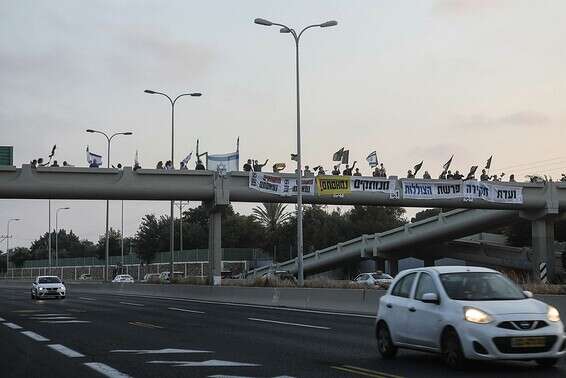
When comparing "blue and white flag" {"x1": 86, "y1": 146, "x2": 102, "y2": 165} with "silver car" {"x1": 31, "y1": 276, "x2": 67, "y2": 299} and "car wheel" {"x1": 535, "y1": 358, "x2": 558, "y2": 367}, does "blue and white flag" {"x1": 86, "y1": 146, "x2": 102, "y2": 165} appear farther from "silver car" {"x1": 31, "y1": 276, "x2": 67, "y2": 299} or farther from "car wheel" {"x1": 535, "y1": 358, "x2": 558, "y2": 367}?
"car wheel" {"x1": 535, "y1": 358, "x2": 558, "y2": 367}

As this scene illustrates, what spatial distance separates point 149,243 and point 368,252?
1756 inches

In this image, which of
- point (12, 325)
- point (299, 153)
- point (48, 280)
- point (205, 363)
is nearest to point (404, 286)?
point (205, 363)

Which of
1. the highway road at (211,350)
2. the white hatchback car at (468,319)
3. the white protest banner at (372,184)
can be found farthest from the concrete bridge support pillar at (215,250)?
the white hatchback car at (468,319)

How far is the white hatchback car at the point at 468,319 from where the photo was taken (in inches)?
410

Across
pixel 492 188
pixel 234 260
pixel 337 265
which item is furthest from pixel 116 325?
pixel 234 260

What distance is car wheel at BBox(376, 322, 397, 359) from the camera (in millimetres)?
12898

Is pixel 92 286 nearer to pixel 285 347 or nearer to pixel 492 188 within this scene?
pixel 492 188

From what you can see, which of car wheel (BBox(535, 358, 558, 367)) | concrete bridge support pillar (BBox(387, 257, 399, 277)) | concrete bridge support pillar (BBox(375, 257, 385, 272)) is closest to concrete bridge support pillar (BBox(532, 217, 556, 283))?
concrete bridge support pillar (BBox(387, 257, 399, 277))

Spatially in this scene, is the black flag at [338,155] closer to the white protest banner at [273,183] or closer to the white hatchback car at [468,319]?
the white protest banner at [273,183]

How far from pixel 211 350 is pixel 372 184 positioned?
31992 millimetres

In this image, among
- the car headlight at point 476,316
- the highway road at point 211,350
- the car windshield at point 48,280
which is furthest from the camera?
the car windshield at point 48,280

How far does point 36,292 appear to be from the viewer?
45.8 m

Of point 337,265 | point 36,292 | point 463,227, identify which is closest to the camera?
point 36,292

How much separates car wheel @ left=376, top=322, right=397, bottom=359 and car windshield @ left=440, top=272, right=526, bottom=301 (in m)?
1.71
